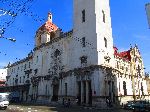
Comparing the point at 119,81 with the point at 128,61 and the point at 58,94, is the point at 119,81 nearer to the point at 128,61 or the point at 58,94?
the point at 128,61

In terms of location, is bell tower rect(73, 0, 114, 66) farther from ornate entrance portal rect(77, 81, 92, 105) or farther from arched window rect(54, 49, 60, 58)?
arched window rect(54, 49, 60, 58)

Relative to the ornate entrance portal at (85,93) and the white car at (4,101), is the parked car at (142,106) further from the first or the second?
the white car at (4,101)

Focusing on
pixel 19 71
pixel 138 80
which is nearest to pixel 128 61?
pixel 138 80

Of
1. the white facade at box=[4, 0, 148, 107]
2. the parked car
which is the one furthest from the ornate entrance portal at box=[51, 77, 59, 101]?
the parked car

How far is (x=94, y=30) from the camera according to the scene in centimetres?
4022

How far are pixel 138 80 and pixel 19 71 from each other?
1470 inches

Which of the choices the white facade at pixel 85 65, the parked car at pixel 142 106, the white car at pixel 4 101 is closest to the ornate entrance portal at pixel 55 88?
the white facade at pixel 85 65

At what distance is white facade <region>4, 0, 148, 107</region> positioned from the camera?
3888 cm

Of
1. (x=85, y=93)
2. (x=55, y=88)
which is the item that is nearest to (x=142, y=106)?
(x=85, y=93)

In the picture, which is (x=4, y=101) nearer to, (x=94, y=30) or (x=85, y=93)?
(x=85, y=93)

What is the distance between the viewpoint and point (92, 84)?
38000 millimetres

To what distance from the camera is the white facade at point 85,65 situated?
38875 millimetres

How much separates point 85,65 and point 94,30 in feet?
22.2

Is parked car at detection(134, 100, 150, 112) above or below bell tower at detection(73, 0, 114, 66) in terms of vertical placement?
below
